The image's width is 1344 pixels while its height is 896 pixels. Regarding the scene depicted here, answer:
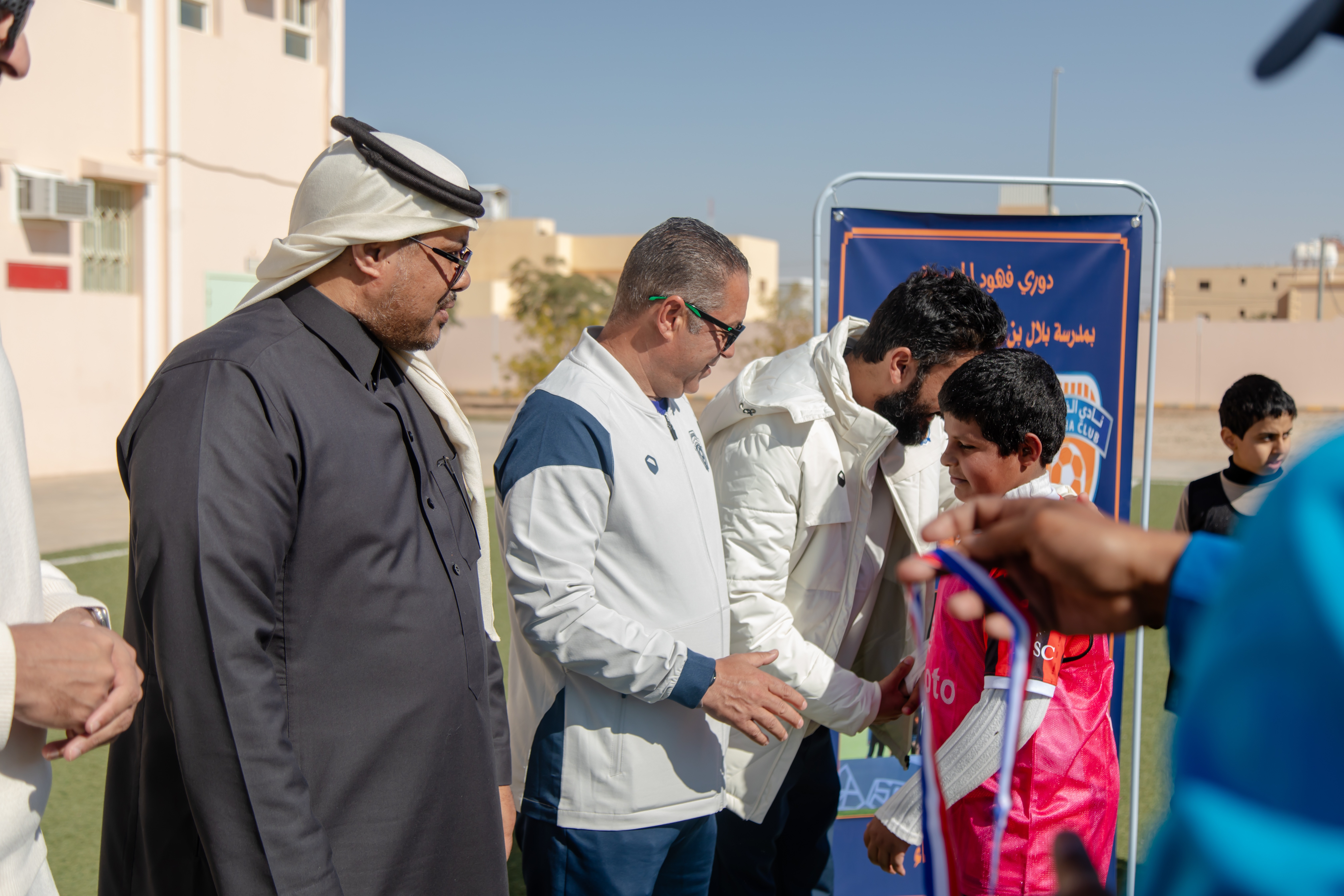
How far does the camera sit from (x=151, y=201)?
43.8 ft

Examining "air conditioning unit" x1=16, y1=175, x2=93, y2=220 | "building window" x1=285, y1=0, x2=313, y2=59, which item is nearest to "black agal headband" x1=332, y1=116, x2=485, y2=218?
"air conditioning unit" x1=16, y1=175, x2=93, y2=220

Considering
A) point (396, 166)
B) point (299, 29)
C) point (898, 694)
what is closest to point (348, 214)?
point (396, 166)

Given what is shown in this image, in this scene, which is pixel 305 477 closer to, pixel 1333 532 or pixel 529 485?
pixel 529 485

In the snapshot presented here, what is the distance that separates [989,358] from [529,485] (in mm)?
1058

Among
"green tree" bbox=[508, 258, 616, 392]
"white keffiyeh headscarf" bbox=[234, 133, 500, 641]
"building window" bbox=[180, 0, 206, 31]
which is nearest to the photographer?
"white keffiyeh headscarf" bbox=[234, 133, 500, 641]

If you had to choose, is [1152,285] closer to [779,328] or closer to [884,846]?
[884,846]

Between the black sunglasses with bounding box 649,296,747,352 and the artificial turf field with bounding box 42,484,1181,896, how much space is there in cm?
134

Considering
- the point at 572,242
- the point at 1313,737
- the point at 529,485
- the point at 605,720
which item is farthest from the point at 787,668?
the point at 572,242

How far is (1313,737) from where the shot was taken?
508 mm

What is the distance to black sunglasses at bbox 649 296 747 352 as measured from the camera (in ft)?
7.93

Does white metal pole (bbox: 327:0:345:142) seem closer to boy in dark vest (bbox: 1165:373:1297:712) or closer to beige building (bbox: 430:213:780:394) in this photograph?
boy in dark vest (bbox: 1165:373:1297:712)

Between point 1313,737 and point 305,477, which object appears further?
point 305,477

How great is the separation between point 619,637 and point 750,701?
33 cm

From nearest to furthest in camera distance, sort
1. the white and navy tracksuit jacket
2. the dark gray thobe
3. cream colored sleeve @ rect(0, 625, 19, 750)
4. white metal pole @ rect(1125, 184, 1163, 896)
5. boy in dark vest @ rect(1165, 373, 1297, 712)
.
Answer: cream colored sleeve @ rect(0, 625, 19, 750)
the dark gray thobe
the white and navy tracksuit jacket
white metal pole @ rect(1125, 184, 1163, 896)
boy in dark vest @ rect(1165, 373, 1297, 712)
